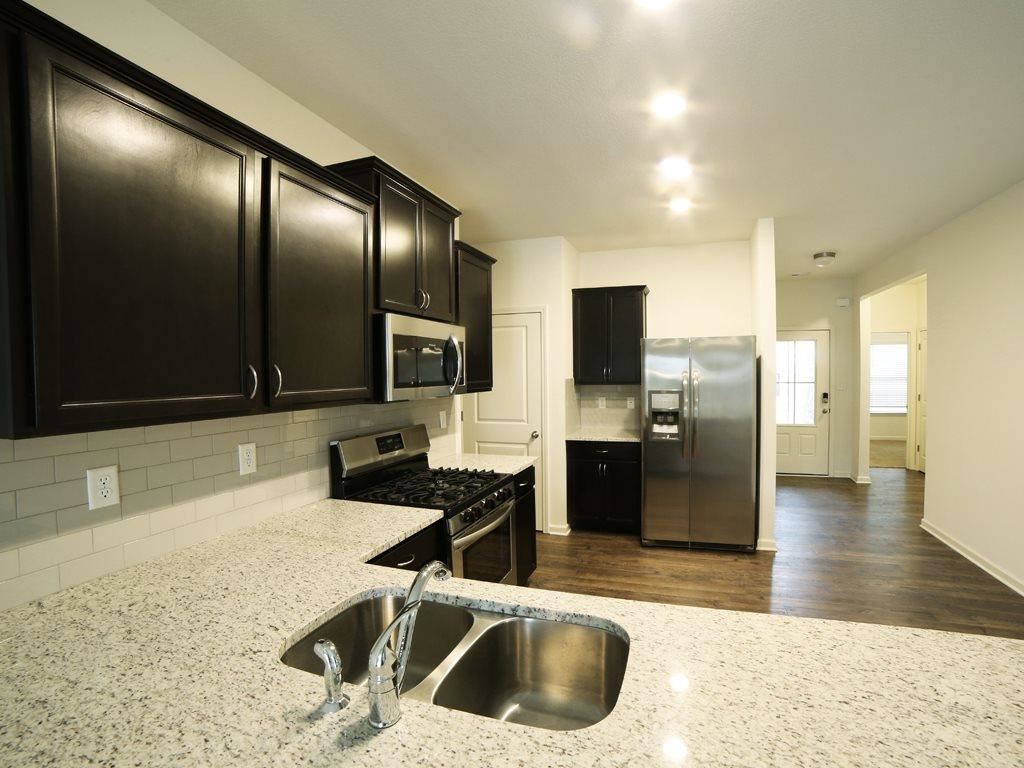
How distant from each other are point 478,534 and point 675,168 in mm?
2433

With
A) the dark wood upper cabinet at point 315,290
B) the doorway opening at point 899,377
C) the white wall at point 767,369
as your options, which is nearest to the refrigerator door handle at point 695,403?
the white wall at point 767,369

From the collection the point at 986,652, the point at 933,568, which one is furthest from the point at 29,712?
the point at 933,568

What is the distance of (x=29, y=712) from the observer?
834mm

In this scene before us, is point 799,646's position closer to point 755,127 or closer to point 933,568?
point 755,127

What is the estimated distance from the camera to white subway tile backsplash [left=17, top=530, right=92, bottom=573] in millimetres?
1243

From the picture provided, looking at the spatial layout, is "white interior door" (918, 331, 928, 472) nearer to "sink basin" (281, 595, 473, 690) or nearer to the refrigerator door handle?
the refrigerator door handle

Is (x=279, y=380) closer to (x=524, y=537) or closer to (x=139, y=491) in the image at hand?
(x=139, y=491)

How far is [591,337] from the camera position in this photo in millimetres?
4770

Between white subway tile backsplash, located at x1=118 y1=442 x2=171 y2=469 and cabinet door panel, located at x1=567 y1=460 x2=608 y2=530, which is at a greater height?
white subway tile backsplash, located at x1=118 y1=442 x2=171 y2=469

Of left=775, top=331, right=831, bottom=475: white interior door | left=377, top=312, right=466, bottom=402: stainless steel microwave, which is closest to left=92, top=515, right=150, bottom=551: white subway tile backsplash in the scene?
left=377, top=312, right=466, bottom=402: stainless steel microwave

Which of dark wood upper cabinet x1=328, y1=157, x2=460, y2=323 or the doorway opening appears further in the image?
the doorway opening

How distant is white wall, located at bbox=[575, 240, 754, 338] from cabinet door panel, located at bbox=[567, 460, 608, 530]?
60.6 inches

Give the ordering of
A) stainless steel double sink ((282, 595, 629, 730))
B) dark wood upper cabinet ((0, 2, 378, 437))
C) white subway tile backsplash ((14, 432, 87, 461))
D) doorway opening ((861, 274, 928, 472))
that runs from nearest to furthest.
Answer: dark wood upper cabinet ((0, 2, 378, 437))
stainless steel double sink ((282, 595, 629, 730))
white subway tile backsplash ((14, 432, 87, 461))
doorway opening ((861, 274, 928, 472))

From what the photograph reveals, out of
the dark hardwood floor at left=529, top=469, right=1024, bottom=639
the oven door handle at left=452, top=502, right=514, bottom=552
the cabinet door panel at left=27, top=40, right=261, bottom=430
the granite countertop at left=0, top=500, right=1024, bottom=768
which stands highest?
the cabinet door panel at left=27, top=40, right=261, bottom=430
